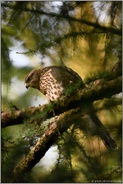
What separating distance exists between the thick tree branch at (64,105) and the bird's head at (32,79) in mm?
364

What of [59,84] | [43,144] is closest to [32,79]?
[59,84]

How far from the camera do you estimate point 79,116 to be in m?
1.52

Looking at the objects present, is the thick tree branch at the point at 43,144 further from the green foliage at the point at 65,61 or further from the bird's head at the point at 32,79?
the bird's head at the point at 32,79

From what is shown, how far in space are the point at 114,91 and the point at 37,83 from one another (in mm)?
780

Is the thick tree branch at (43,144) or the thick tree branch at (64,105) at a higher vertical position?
the thick tree branch at (64,105)

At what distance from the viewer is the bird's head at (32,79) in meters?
1.95

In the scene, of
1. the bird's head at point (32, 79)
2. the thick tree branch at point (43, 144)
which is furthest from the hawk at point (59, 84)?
the thick tree branch at point (43, 144)

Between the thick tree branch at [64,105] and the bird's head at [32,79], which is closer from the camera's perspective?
the thick tree branch at [64,105]

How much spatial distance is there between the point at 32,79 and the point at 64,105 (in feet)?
1.61

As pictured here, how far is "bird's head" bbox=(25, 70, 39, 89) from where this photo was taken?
195 cm

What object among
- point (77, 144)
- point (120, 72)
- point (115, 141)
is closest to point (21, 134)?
point (77, 144)

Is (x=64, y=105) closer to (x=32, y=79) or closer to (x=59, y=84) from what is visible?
(x=59, y=84)

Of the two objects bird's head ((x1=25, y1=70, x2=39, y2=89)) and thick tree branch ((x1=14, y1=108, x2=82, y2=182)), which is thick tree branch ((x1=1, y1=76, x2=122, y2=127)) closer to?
thick tree branch ((x1=14, y1=108, x2=82, y2=182))

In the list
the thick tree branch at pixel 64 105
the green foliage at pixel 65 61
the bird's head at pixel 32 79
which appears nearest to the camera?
the thick tree branch at pixel 64 105
